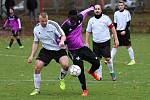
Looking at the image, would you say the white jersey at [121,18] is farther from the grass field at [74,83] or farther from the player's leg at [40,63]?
the player's leg at [40,63]

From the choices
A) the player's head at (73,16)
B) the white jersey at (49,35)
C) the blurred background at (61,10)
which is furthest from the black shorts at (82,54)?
the blurred background at (61,10)

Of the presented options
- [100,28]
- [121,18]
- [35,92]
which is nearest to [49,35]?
[35,92]

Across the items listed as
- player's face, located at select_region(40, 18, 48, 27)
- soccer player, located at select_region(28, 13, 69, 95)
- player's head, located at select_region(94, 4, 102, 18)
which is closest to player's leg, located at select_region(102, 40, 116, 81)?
player's head, located at select_region(94, 4, 102, 18)

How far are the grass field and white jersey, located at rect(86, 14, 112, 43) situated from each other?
3.92ft

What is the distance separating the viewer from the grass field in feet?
44.4

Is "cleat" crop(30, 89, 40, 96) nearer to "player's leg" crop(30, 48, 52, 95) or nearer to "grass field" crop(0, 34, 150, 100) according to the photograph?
"player's leg" crop(30, 48, 52, 95)

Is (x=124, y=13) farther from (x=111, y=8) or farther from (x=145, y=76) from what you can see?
(x=111, y=8)

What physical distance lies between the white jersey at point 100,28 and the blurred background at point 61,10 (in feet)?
77.3

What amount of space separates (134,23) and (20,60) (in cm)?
2000

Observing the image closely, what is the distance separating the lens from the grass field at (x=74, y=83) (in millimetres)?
13548

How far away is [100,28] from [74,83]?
1.82m

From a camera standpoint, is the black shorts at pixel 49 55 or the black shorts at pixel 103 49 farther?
the black shorts at pixel 103 49

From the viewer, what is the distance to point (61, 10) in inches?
1873

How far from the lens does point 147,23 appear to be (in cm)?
4200
